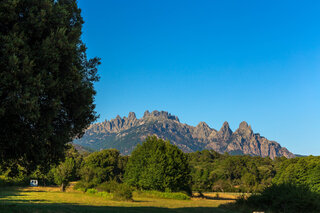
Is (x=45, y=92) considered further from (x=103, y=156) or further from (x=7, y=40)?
(x=103, y=156)

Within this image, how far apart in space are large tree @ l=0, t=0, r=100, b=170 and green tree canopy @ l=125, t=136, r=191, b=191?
43.4 metres

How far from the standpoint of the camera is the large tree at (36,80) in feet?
42.0

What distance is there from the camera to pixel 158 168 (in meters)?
60.1

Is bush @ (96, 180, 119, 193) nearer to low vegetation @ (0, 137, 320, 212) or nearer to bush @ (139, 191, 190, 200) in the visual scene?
low vegetation @ (0, 137, 320, 212)

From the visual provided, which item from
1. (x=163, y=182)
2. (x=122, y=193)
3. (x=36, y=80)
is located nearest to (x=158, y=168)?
(x=163, y=182)

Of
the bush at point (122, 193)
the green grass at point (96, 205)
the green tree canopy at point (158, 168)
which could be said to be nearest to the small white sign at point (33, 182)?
the green tree canopy at point (158, 168)

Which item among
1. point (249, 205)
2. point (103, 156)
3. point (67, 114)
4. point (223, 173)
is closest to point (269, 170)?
point (223, 173)

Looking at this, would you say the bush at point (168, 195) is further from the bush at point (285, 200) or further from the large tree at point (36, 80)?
the large tree at point (36, 80)

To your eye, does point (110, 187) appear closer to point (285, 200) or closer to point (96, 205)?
point (96, 205)

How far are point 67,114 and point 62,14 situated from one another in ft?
20.1

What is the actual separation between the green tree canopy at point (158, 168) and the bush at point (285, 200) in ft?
109

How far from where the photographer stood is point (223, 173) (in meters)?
138

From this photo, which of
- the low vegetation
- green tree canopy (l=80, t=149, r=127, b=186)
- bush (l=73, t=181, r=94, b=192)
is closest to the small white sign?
the low vegetation

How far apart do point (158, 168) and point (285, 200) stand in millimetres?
37994
